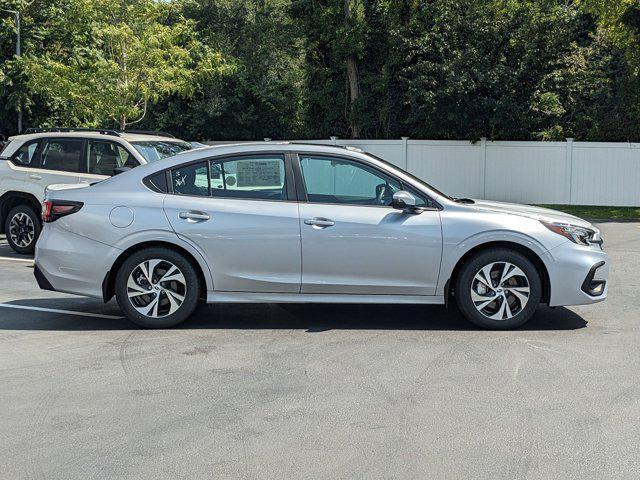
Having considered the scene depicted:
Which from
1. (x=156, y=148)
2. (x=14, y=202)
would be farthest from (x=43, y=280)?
(x=14, y=202)

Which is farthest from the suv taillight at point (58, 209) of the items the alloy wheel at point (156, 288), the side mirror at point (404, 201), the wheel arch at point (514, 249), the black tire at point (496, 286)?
the black tire at point (496, 286)

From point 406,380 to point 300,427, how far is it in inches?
49.3

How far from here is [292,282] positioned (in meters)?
7.74

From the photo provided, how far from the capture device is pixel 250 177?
7.98 m

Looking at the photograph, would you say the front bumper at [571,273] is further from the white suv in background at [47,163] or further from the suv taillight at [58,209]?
the white suv in background at [47,163]

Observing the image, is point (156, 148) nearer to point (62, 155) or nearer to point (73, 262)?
point (62, 155)

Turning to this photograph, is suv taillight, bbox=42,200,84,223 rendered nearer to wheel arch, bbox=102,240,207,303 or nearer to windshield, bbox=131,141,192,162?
wheel arch, bbox=102,240,207,303

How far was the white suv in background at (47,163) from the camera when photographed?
496 inches

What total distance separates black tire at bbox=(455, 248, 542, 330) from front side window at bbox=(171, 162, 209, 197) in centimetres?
251

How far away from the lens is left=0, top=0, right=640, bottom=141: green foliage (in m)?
21.4

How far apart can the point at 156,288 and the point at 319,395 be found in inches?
99.9

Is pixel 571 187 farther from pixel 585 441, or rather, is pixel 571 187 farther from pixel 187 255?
pixel 585 441

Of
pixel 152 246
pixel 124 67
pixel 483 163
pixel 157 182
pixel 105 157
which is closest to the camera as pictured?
A: pixel 152 246

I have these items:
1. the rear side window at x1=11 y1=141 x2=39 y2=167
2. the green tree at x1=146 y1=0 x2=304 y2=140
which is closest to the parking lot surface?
the rear side window at x1=11 y1=141 x2=39 y2=167
